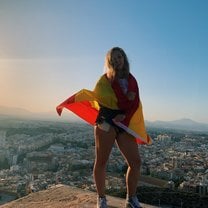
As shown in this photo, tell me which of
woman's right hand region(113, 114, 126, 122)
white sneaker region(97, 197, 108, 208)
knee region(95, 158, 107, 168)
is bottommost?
white sneaker region(97, 197, 108, 208)

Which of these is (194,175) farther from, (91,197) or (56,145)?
(91,197)

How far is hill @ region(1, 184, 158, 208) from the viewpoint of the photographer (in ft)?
12.1

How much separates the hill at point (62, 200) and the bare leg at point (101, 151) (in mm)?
316

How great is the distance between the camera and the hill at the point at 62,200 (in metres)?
3.69

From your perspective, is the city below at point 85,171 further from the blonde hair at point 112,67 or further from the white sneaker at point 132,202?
the blonde hair at point 112,67

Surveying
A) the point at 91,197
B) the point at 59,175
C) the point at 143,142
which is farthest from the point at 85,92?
the point at 59,175

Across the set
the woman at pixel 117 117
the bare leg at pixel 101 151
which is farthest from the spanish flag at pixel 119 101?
the bare leg at pixel 101 151

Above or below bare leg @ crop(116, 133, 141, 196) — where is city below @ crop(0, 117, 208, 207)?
below

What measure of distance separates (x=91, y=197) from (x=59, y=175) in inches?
942

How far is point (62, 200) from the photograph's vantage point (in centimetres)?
390

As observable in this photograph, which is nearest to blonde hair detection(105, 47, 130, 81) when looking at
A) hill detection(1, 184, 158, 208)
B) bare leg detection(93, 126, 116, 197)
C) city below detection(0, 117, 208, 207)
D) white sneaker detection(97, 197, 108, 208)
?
bare leg detection(93, 126, 116, 197)

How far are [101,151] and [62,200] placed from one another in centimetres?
89

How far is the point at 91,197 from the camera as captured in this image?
388cm

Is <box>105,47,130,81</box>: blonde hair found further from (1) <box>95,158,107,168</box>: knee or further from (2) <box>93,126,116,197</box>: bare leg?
(1) <box>95,158,107,168</box>: knee
